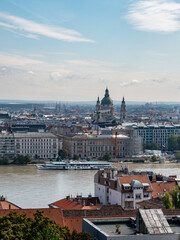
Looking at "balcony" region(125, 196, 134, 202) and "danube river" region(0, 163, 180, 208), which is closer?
"balcony" region(125, 196, 134, 202)

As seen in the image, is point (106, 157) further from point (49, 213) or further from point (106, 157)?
point (49, 213)

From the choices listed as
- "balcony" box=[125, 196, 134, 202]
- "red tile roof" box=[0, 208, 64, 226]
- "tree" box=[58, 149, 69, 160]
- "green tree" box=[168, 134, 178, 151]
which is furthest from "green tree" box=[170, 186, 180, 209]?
"green tree" box=[168, 134, 178, 151]

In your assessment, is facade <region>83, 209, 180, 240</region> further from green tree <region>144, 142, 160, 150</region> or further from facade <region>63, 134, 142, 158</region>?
green tree <region>144, 142, 160, 150</region>

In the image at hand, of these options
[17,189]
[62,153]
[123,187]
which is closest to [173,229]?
[123,187]

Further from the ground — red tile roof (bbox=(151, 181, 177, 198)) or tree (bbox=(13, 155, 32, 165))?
red tile roof (bbox=(151, 181, 177, 198))

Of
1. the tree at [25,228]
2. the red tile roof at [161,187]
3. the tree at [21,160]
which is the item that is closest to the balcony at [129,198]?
the red tile roof at [161,187]

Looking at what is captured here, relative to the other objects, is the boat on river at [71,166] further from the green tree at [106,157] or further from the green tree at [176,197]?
the green tree at [176,197]
